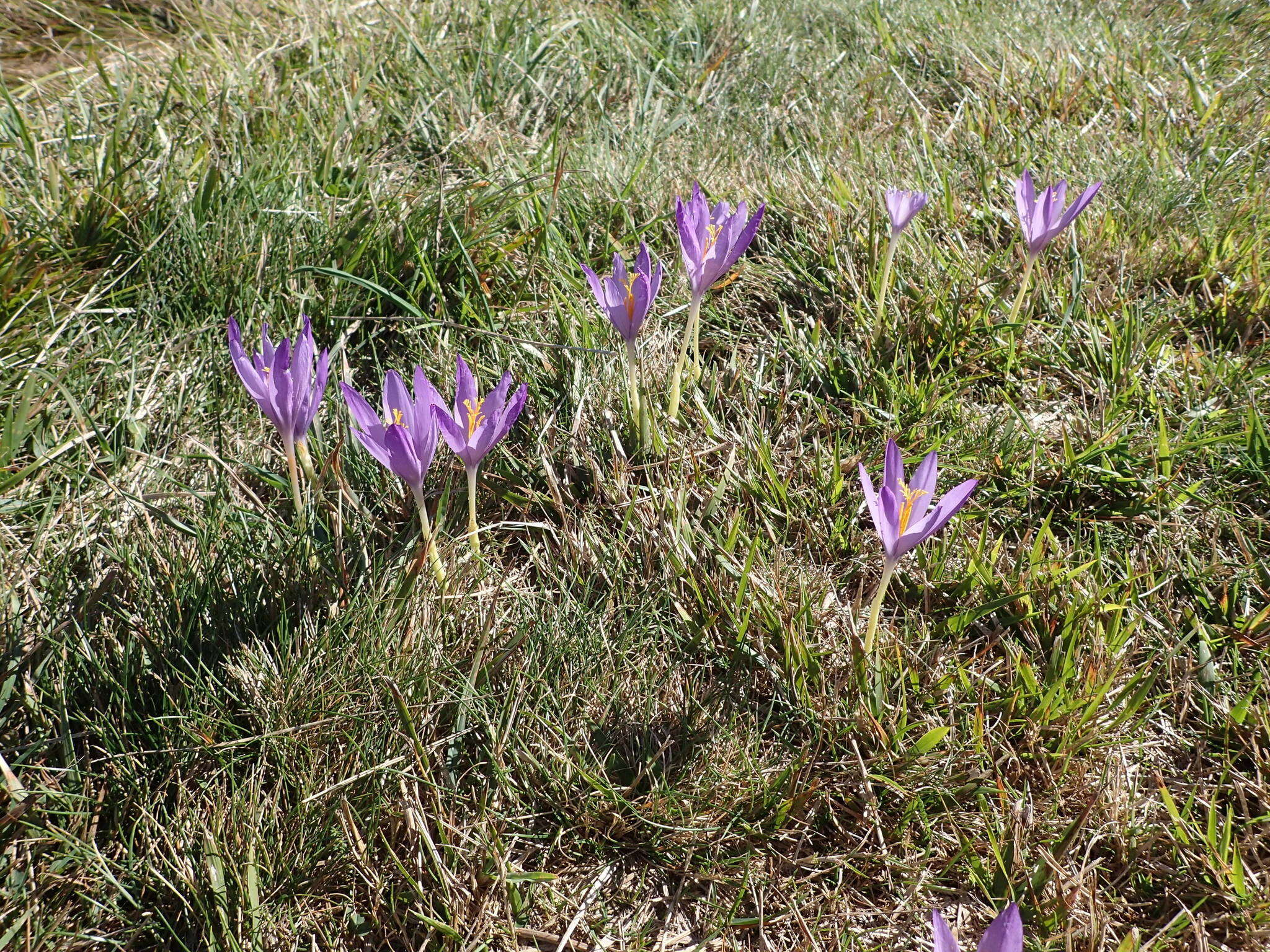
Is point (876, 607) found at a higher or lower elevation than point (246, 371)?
lower

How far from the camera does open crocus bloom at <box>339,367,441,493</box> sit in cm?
148

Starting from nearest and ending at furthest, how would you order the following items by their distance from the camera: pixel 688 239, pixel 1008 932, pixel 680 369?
pixel 1008 932 → pixel 688 239 → pixel 680 369

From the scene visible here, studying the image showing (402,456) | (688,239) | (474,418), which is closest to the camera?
(402,456)

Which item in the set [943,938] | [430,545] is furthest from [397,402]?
[943,938]

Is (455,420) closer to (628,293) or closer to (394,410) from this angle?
(394,410)

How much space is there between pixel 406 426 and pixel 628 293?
1.73 feet

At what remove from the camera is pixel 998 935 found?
113cm

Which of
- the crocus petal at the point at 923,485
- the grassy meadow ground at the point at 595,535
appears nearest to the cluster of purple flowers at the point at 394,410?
the grassy meadow ground at the point at 595,535

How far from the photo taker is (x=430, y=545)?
5.24 ft

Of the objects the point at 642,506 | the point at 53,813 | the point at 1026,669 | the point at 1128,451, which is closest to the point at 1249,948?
the point at 1026,669

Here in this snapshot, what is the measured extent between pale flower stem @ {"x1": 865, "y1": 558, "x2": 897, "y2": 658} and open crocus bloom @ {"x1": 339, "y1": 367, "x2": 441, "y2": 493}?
0.76 m

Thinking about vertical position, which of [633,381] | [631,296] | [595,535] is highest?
[631,296]

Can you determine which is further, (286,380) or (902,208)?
(902,208)

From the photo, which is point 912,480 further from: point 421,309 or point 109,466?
point 109,466
